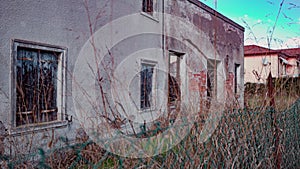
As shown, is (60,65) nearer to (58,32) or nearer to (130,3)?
(58,32)

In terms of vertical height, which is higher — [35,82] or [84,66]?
[84,66]

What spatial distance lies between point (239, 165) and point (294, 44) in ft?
7.89

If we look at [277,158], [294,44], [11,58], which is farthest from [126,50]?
[277,158]

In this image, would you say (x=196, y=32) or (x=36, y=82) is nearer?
(x=36, y=82)

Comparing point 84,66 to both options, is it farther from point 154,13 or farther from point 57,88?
point 154,13

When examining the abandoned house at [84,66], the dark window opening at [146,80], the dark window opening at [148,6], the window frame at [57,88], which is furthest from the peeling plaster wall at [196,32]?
the window frame at [57,88]

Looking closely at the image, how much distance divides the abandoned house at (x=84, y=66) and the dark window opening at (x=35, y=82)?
1cm

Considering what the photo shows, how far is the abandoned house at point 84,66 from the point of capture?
357 cm

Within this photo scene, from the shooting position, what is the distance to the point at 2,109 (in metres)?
3.90

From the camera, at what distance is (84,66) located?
17.5 ft

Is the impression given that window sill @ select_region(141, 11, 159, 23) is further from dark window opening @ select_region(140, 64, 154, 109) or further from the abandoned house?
dark window opening @ select_region(140, 64, 154, 109)

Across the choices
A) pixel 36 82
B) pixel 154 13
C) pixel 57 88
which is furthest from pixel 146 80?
pixel 36 82

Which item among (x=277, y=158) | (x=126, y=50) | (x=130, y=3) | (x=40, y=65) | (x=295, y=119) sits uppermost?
(x=130, y=3)

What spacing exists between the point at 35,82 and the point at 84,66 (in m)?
1.13
